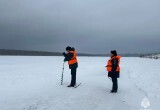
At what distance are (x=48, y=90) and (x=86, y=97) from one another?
77.8 inches

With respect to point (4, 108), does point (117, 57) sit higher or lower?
higher

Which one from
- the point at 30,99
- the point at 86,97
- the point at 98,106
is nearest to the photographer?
the point at 98,106

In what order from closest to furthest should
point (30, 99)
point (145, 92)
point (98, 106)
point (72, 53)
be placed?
point (98, 106) < point (30, 99) < point (145, 92) < point (72, 53)

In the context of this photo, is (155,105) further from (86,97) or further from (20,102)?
(20,102)

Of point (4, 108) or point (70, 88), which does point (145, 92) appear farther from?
point (4, 108)

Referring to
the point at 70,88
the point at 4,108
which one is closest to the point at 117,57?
the point at 70,88

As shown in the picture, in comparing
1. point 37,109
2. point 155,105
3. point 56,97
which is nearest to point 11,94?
point 56,97

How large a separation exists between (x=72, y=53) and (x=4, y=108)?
4.54m

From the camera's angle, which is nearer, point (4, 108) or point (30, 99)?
point (4, 108)

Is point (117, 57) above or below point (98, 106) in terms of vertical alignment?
above

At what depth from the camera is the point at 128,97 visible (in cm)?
855

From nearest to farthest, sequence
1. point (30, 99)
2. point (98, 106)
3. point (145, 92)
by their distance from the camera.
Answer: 1. point (98, 106)
2. point (30, 99)
3. point (145, 92)

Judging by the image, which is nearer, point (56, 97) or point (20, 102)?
point (20, 102)

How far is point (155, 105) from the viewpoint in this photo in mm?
7281
